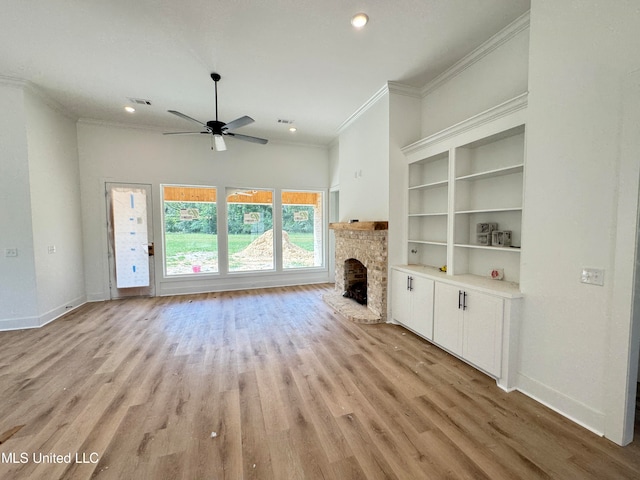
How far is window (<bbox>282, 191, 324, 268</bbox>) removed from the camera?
6.32 metres

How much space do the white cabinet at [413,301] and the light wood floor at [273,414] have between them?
0.23 metres

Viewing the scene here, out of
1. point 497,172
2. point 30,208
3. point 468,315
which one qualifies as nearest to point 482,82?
point 497,172

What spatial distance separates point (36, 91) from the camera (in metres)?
3.77

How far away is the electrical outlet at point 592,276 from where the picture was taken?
70.6 inches

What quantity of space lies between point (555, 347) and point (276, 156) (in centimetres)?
576

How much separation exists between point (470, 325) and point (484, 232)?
108 centimetres

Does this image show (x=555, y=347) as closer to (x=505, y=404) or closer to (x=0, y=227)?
(x=505, y=404)

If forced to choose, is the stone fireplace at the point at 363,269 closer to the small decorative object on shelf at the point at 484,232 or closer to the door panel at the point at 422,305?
the door panel at the point at 422,305

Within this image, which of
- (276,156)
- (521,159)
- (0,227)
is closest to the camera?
(521,159)

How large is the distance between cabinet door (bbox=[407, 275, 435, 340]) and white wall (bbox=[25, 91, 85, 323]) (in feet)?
17.9

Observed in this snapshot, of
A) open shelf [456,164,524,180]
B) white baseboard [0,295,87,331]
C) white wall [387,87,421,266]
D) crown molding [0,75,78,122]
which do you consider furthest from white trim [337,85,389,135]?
white baseboard [0,295,87,331]

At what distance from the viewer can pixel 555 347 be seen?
6.71 ft

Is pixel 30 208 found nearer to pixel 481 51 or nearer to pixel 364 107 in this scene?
pixel 364 107

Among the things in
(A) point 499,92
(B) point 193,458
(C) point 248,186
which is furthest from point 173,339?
(A) point 499,92
